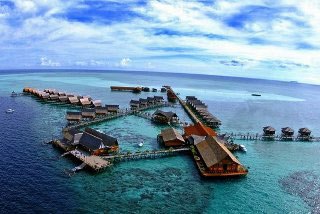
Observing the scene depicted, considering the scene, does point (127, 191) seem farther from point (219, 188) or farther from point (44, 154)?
point (44, 154)

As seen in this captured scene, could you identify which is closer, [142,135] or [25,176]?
[25,176]

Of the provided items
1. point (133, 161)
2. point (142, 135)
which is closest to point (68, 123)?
point (142, 135)

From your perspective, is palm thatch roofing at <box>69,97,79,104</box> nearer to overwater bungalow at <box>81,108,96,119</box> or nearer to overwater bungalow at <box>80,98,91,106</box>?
overwater bungalow at <box>80,98,91,106</box>

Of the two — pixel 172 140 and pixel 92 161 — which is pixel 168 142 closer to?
pixel 172 140

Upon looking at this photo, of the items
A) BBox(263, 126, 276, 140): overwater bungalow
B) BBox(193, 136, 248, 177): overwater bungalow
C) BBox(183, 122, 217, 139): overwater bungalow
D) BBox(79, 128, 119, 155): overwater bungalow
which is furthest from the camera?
BBox(263, 126, 276, 140): overwater bungalow

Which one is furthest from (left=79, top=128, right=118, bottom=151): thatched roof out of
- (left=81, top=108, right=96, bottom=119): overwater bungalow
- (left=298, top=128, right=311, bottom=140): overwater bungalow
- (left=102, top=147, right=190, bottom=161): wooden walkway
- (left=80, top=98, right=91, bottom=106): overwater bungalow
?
(left=298, top=128, right=311, bottom=140): overwater bungalow

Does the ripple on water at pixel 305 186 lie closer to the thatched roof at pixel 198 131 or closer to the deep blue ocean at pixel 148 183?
the deep blue ocean at pixel 148 183
